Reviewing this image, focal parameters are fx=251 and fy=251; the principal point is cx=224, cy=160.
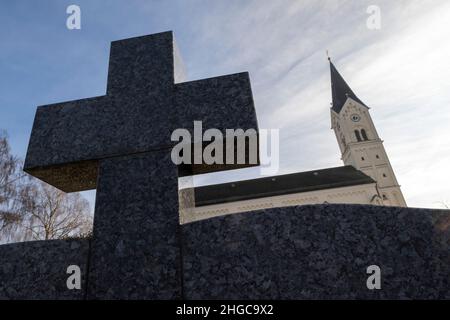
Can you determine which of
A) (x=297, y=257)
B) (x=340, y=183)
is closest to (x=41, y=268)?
(x=297, y=257)

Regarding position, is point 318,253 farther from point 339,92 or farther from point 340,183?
point 339,92

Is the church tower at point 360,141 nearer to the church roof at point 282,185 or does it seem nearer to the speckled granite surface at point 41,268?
the church roof at point 282,185

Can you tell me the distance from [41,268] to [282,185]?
3275 centimetres

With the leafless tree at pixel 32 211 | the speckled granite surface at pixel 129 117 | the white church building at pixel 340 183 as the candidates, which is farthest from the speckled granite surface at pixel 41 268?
the white church building at pixel 340 183

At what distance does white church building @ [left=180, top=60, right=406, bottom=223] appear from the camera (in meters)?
29.4

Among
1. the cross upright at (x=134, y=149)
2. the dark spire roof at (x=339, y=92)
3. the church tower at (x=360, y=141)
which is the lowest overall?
the cross upright at (x=134, y=149)

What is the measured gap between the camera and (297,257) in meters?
1.22

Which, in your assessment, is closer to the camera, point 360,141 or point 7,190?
point 7,190

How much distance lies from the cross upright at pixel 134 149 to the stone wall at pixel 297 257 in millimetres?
137

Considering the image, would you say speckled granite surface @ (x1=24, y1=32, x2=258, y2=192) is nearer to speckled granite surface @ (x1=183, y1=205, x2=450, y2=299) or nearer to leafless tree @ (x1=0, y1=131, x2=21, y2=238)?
speckled granite surface @ (x1=183, y1=205, x2=450, y2=299)

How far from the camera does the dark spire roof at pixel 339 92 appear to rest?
38.9 meters

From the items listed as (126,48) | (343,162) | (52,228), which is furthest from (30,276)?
(343,162)
